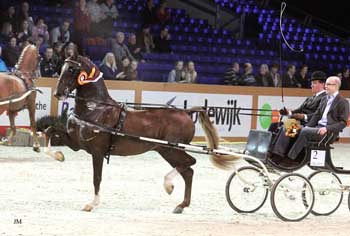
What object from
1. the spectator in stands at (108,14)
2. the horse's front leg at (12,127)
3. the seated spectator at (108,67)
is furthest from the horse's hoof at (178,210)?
the spectator in stands at (108,14)

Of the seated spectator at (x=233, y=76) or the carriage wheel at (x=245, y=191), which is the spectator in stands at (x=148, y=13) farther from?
the carriage wheel at (x=245, y=191)

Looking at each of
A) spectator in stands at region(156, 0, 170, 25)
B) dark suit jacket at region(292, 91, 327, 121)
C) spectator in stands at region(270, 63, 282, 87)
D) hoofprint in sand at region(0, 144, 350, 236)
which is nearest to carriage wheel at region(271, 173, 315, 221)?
hoofprint in sand at region(0, 144, 350, 236)

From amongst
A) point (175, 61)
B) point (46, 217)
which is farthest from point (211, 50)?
point (46, 217)

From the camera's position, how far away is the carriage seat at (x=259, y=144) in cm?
897

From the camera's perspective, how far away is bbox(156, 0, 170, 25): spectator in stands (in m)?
20.5

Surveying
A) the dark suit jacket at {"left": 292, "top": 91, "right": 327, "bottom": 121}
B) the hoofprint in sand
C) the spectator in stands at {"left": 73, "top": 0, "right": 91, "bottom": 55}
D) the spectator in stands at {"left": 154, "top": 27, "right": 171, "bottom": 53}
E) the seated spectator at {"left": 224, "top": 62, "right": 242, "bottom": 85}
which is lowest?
the hoofprint in sand

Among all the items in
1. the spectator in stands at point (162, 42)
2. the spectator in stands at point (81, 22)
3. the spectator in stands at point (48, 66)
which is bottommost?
the spectator in stands at point (48, 66)

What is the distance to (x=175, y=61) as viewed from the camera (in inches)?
781

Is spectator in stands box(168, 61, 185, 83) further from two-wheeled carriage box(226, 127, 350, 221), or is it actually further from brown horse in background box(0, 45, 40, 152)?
two-wheeled carriage box(226, 127, 350, 221)

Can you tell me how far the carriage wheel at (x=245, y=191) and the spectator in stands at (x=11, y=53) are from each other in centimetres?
863

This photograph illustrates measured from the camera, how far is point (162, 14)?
2053 centimetres

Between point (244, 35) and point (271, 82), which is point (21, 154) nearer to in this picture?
point (271, 82)

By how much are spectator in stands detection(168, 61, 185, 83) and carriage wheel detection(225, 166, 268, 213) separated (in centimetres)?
906

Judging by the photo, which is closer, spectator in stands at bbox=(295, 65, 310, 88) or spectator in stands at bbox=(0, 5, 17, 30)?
spectator in stands at bbox=(0, 5, 17, 30)
